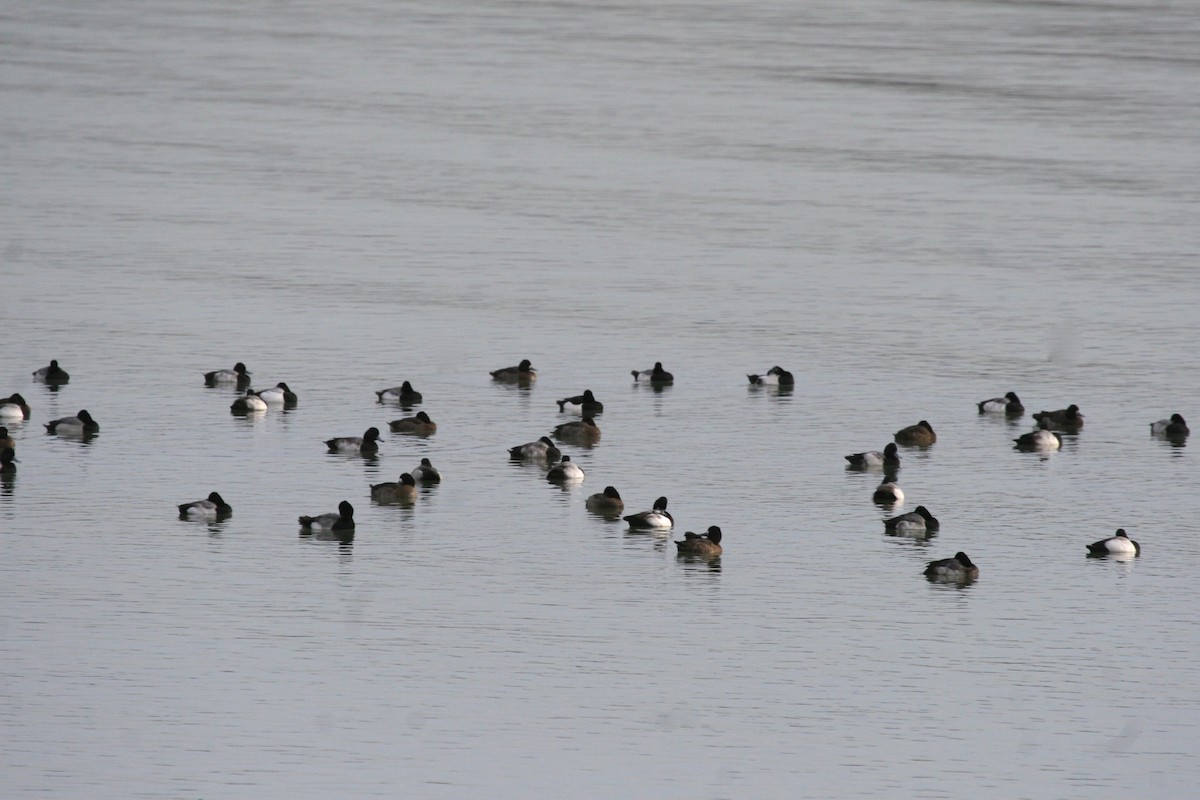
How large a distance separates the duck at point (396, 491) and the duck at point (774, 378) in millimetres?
12841

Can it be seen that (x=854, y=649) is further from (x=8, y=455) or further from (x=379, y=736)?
(x=8, y=455)

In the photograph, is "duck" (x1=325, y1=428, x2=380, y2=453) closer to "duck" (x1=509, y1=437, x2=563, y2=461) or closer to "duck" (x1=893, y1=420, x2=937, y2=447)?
"duck" (x1=509, y1=437, x2=563, y2=461)

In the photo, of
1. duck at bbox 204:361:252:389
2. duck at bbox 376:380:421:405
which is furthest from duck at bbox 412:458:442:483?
duck at bbox 204:361:252:389

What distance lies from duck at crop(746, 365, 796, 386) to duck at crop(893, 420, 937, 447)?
231 inches

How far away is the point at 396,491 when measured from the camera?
37250 millimetres

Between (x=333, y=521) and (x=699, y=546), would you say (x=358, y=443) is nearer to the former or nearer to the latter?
(x=333, y=521)

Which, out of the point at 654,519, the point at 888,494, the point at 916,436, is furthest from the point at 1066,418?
the point at 654,519

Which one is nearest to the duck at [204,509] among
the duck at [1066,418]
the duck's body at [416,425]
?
the duck's body at [416,425]

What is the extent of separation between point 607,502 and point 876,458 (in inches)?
255

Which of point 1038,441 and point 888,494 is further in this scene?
point 1038,441

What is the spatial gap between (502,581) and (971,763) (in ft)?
30.3

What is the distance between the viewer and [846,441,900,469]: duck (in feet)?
133

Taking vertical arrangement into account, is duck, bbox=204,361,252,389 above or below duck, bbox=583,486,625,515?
above

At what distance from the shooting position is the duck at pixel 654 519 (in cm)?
3572
